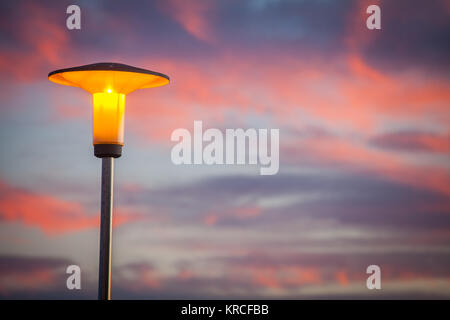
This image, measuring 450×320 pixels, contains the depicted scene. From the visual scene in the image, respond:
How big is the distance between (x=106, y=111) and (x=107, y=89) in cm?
31

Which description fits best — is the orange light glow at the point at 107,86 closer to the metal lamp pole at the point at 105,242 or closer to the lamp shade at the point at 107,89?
the lamp shade at the point at 107,89

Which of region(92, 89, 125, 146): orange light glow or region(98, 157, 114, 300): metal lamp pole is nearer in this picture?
region(98, 157, 114, 300): metal lamp pole

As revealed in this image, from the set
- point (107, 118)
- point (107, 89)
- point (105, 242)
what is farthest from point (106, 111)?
point (105, 242)

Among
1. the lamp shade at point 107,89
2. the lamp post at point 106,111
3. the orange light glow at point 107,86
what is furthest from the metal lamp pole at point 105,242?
the orange light glow at point 107,86

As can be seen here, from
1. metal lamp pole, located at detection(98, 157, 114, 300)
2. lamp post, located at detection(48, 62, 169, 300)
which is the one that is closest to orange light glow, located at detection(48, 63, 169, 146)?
lamp post, located at detection(48, 62, 169, 300)

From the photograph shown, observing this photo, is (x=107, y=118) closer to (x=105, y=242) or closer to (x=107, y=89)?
(x=107, y=89)

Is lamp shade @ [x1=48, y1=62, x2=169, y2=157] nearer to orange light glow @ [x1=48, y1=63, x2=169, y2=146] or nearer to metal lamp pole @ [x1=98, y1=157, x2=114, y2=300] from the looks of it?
orange light glow @ [x1=48, y1=63, x2=169, y2=146]

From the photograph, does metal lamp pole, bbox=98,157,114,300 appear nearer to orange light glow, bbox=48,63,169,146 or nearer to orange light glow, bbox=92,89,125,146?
orange light glow, bbox=92,89,125,146

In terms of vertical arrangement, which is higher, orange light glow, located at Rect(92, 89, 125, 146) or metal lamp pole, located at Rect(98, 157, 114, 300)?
orange light glow, located at Rect(92, 89, 125, 146)

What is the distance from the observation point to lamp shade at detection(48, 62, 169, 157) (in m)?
7.98
